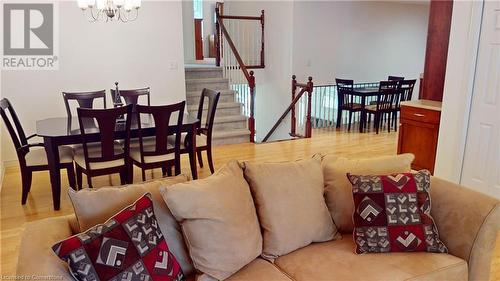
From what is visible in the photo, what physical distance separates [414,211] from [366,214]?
238 millimetres

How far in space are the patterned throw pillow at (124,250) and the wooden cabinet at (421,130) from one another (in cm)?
346

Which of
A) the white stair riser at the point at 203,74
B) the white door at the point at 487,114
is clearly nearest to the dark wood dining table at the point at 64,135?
the white door at the point at 487,114

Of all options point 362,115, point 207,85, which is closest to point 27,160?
point 207,85

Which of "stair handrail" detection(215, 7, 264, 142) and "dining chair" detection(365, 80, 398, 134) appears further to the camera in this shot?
"dining chair" detection(365, 80, 398, 134)

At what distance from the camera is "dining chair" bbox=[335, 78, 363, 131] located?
7129 mm

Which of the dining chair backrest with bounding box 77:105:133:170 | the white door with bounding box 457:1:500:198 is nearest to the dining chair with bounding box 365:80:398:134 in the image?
the white door with bounding box 457:1:500:198

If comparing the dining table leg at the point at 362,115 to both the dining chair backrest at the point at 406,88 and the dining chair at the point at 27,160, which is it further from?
the dining chair at the point at 27,160

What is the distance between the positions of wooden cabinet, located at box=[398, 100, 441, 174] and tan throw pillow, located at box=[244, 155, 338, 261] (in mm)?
2663

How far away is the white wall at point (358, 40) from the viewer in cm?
733

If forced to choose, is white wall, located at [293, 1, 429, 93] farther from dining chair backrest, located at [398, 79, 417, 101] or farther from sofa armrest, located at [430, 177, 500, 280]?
sofa armrest, located at [430, 177, 500, 280]

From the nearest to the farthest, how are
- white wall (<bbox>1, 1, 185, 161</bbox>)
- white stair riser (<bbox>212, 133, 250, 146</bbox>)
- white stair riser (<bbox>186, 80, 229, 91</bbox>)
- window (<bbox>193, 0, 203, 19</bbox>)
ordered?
white wall (<bbox>1, 1, 185, 161</bbox>)
white stair riser (<bbox>212, 133, 250, 146</bbox>)
white stair riser (<bbox>186, 80, 229, 91</bbox>)
window (<bbox>193, 0, 203, 19</bbox>)

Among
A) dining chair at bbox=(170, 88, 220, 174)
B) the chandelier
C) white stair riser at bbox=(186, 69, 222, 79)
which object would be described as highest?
Answer: the chandelier

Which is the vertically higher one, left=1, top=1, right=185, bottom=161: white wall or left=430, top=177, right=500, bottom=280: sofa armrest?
left=1, top=1, right=185, bottom=161: white wall
